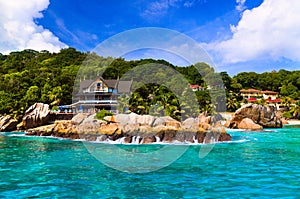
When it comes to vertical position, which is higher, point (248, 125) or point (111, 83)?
point (111, 83)

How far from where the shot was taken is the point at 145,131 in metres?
26.6

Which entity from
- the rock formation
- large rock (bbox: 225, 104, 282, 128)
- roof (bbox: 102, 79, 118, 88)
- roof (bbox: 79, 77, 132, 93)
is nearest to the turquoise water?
the rock formation

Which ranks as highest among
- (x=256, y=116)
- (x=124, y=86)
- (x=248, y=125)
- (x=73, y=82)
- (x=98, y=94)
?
(x=73, y=82)

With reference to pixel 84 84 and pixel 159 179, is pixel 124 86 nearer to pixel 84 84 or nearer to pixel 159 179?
pixel 84 84

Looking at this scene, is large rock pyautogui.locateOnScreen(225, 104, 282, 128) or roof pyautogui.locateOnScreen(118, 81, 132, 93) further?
roof pyautogui.locateOnScreen(118, 81, 132, 93)

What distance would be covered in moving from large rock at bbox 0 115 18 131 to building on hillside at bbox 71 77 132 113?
34.6 ft

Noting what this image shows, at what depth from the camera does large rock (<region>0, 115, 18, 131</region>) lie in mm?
42891

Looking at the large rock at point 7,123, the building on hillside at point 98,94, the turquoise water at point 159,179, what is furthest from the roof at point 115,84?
the turquoise water at point 159,179

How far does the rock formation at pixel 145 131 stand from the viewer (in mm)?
26125

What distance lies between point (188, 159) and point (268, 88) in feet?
298

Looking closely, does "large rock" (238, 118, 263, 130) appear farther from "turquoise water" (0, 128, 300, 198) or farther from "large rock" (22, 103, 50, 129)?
"large rock" (22, 103, 50, 129)

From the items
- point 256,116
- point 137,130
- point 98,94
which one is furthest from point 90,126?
point 256,116

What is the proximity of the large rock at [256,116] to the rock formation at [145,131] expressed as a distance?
65.0 feet

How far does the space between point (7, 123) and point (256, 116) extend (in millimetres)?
41418
